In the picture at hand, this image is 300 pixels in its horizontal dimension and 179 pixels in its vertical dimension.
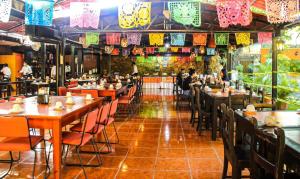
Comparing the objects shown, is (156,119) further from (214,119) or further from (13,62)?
(13,62)

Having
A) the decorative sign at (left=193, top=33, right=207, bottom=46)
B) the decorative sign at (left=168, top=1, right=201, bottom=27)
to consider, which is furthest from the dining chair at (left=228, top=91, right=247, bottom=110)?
the decorative sign at (left=193, top=33, right=207, bottom=46)

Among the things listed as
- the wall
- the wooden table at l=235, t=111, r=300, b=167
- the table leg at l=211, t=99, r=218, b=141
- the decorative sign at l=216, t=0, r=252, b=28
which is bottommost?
the table leg at l=211, t=99, r=218, b=141

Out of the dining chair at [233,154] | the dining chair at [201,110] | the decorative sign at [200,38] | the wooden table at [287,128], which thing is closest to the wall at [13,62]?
the decorative sign at [200,38]

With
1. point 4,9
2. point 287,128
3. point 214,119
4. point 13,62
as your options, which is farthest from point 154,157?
point 13,62

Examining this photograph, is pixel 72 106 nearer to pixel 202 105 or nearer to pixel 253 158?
pixel 253 158

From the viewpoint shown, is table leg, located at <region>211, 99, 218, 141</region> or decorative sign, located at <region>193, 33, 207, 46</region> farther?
decorative sign, located at <region>193, 33, 207, 46</region>

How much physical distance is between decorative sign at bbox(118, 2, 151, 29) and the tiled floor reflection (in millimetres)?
2429

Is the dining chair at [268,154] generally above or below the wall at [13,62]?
below

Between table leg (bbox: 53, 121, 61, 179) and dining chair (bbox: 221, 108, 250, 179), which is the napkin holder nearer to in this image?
table leg (bbox: 53, 121, 61, 179)

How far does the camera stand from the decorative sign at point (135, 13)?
21.6 ft

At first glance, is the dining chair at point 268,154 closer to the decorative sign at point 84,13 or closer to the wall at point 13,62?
the decorative sign at point 84,13

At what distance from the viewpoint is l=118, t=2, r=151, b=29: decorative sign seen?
259 inches

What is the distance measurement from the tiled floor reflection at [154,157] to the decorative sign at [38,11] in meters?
2.43

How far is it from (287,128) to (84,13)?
5008 millimetres
